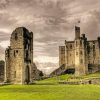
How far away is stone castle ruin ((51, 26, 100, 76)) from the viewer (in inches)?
3772

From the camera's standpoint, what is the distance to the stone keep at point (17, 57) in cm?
5922

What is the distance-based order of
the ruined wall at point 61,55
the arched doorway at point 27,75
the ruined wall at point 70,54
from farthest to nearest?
the ruined wall at point 61,55 → the ruined wall at point 70,54 → the arched doorway at point 27,75

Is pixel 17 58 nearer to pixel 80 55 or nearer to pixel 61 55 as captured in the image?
pixel 80 55

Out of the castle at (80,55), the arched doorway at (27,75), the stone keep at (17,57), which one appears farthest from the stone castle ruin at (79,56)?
the stone keep at (17,57)

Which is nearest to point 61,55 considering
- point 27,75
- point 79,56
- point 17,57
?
point 79,56

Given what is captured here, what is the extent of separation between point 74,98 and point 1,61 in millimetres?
72321

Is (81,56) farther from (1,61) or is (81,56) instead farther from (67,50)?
(1,61)

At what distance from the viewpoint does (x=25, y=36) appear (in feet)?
198

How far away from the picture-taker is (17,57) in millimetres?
59500

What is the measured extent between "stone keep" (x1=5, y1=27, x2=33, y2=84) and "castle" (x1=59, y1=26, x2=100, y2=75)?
3750 cm

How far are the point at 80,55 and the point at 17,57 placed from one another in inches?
1543

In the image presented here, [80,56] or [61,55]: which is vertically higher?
[61,55]

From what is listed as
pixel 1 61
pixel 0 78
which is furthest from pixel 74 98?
pixel 1 61

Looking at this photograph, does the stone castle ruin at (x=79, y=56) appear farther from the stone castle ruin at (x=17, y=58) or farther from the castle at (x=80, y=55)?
the stone castle ruin at (x=17, y=58)
